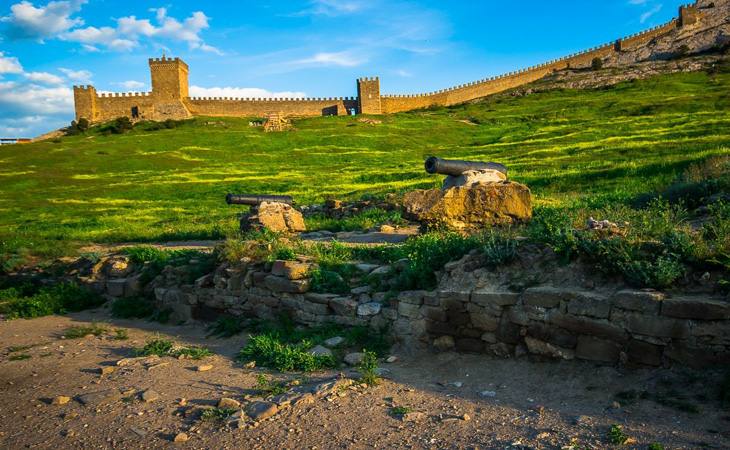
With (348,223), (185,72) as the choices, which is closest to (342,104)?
(185,72)

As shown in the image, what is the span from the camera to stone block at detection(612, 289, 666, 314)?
16.4 feet

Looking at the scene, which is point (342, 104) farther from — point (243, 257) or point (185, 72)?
point (243, 257)

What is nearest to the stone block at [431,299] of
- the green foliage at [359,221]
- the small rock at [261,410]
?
the small rock at [261,410]

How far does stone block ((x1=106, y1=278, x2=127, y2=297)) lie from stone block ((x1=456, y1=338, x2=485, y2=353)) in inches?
302

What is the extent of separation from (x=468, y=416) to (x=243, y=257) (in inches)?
221

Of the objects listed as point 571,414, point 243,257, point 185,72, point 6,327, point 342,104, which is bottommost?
point 6,327

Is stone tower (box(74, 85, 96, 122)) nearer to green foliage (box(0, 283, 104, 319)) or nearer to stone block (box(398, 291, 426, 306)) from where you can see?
green foliage (box(0, 283, 104, 319))

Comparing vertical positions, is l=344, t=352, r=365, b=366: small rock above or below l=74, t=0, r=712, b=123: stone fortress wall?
below

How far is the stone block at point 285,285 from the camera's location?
794cm

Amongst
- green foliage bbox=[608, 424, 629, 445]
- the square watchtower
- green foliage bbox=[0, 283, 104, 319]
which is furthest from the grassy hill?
the square watchtower

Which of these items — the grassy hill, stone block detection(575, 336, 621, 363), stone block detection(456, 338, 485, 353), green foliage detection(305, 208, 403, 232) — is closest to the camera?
stone block detection(575, 336, 621, 363)

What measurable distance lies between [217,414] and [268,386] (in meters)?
0.73

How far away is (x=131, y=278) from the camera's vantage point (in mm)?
10852

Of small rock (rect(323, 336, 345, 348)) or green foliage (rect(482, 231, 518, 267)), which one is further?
small rock (rect(323, 336, 345, 348))
